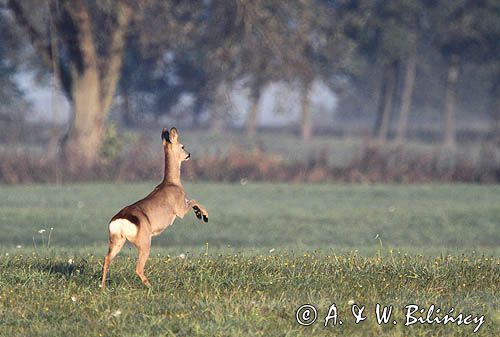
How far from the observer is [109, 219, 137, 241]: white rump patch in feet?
28.7

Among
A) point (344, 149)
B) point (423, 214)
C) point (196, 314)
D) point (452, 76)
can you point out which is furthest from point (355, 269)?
point (452, 76)

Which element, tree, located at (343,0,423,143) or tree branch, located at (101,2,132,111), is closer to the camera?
tree branch, located at (101,2,132,111)

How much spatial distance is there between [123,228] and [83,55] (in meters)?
26.0

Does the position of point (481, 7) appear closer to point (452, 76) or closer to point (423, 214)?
point (452, 76)

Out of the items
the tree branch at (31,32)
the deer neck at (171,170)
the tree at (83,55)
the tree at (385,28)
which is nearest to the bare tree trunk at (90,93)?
the tree at (83,55)

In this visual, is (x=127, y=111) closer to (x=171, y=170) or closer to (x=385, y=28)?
(x=385, y=28)

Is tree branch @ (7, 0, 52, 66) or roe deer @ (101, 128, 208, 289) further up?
tree branch @ (7, 0, 52, 66)

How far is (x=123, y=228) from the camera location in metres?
8.78

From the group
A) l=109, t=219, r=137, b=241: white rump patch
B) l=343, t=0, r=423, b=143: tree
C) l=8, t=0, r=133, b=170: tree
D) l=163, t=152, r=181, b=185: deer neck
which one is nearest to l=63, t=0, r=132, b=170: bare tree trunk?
l=8, t=0, r=133, b=170: tree

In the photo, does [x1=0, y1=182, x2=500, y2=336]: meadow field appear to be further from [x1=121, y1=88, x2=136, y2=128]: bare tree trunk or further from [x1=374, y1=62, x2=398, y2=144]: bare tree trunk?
[x1=374, y1=62, x2=398, y2=144]: bare tree trunk

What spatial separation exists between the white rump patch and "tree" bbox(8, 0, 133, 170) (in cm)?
2368

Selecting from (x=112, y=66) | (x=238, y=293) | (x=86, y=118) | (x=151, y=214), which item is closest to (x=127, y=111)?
(x=112, y=66)

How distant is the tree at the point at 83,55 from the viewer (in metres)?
32.7

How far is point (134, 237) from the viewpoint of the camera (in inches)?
350
